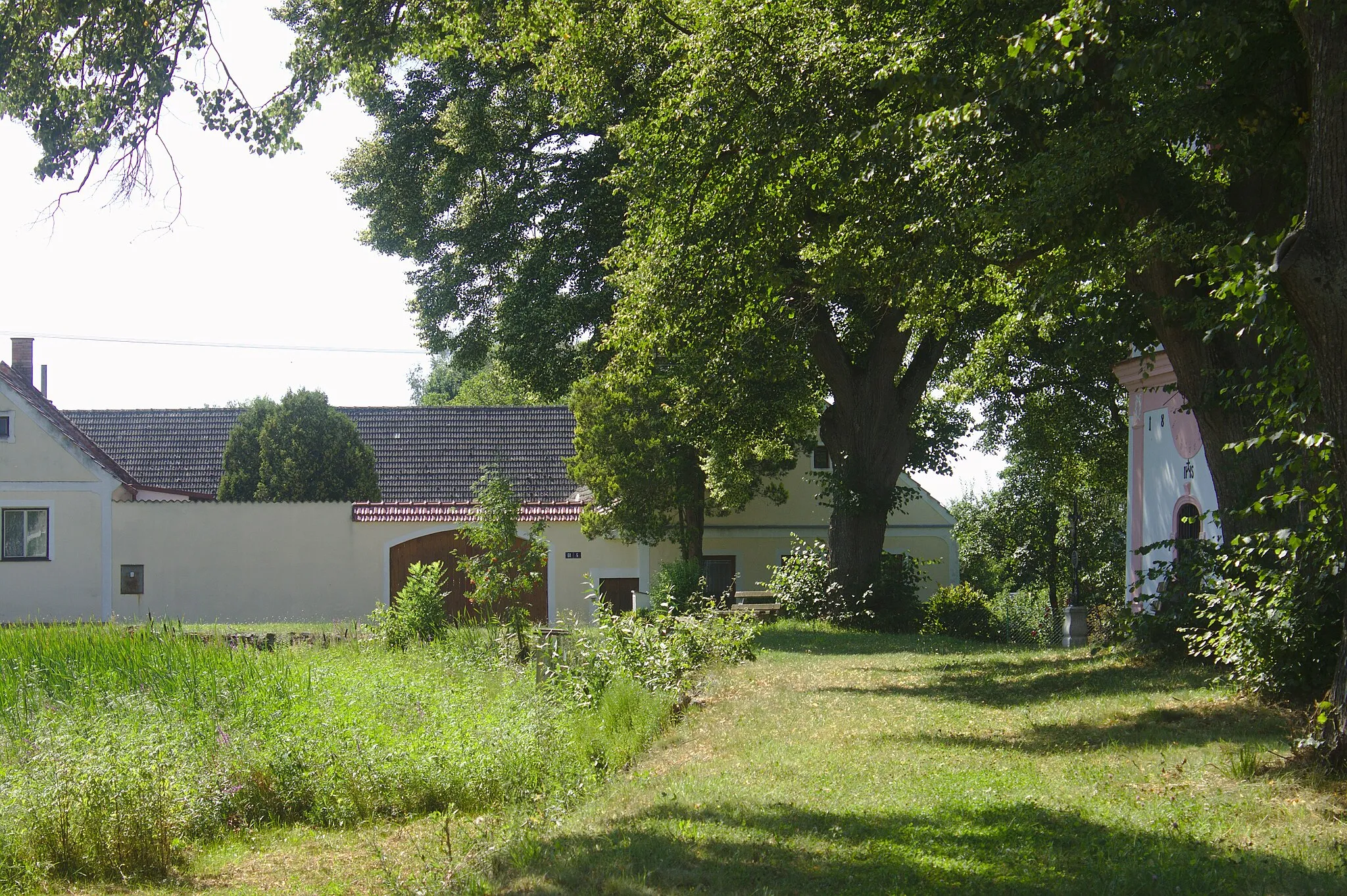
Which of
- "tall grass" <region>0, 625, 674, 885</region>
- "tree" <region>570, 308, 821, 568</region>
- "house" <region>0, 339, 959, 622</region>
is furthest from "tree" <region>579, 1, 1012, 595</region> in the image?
"house" <region>0, 339, 959, 622</region>

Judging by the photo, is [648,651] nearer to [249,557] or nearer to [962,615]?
[962,615]

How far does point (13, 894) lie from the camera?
696 cm

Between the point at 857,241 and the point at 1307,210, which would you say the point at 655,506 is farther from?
the point at 1307,210

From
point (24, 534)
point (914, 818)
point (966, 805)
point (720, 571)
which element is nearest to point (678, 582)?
point (720, 571)

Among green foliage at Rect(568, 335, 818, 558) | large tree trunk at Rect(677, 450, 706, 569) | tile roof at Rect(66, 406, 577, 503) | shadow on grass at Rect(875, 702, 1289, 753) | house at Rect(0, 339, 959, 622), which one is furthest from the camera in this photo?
tile roof at Rect(66, 406, 577, 503)

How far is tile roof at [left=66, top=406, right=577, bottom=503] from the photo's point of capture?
31609 millimetres

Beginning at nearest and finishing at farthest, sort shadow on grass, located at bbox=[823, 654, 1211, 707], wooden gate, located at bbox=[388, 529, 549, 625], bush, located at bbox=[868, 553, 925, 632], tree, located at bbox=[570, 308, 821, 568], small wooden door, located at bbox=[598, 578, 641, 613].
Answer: shadow on grass, located at bbox=[823, 654, 1211, 707] → tree, located at bbox=[570, 308, 821, 568] → bush, located at bbox=[868, 553, 925, 632] → wooden gate, located at bbox=[388, 529, 549, 625] → small wooden door, located at bbox=[598, 578, 641, 613]

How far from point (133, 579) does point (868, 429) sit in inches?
650

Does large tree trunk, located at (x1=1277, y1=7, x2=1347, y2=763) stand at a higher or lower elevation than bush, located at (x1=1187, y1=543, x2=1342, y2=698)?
higher

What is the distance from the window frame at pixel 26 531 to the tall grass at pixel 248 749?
14.1 m

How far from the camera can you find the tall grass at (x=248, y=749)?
24.3 feet

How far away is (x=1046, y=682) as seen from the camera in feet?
39.2

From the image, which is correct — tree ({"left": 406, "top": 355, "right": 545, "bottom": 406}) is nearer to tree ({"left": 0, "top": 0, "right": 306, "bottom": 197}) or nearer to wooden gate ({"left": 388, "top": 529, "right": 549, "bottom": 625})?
wooden gate ({"left": 388, "top": 529, "right": 549, "bottom": 625})

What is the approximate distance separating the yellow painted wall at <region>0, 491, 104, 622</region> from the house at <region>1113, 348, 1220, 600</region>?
21.4 m
